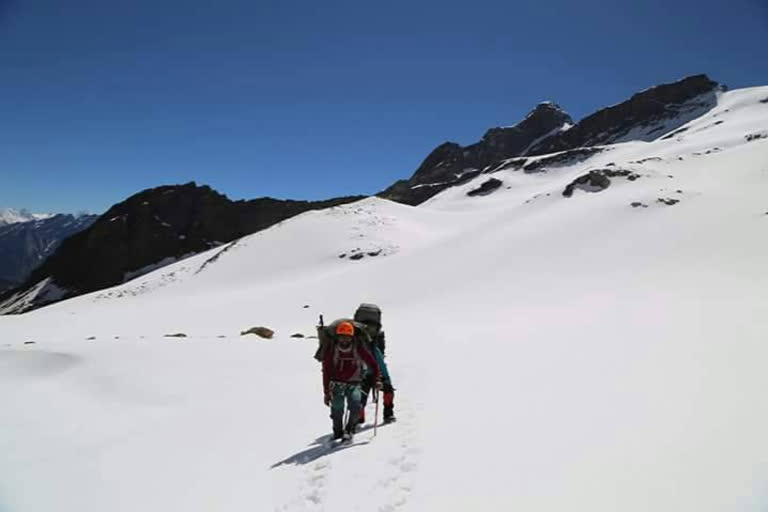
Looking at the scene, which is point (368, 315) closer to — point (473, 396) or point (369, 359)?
point (369, 359)

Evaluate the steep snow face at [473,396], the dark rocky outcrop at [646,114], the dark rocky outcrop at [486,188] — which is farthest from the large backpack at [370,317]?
the dark rocky outcrop at [646,114]

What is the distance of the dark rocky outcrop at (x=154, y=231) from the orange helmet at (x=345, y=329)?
109689 millimetres

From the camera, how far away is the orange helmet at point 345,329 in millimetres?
6961

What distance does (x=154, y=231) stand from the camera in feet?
377

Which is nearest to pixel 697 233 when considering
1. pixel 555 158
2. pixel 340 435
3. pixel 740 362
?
pixel 740 362

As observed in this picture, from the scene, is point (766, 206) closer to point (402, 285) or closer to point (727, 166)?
point (727, 166)

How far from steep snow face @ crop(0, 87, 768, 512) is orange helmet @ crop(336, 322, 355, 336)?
1673 mm

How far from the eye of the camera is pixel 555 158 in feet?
300

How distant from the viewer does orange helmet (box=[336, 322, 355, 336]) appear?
22.8ft

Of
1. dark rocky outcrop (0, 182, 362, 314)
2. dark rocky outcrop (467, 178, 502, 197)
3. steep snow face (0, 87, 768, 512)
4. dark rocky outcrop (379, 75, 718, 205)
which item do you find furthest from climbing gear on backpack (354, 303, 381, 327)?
dark rocky outcrop (0, 182, 362, 314)

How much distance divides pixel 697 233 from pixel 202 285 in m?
43.3

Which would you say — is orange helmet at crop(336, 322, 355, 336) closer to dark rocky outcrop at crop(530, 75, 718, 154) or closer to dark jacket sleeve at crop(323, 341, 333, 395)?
dark jacket sleeve at crop(323, 341, 333, 395)

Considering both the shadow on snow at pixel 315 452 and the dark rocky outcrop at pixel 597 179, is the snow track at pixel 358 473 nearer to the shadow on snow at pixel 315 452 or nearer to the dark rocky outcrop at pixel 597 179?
the shadow on snow at pixel 315 452

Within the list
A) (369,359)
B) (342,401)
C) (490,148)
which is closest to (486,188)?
(369,359)
